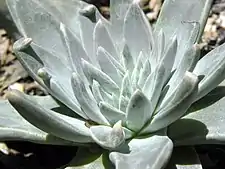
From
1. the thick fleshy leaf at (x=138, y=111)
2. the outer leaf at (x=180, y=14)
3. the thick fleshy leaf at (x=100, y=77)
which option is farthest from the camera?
the outer leaf at (x=180, y=14)

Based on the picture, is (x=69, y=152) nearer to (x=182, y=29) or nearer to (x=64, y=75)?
(x=64, y=75)

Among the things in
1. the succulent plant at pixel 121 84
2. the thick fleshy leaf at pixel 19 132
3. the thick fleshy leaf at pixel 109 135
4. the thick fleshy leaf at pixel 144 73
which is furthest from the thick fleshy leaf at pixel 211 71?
the thick fleshy leaf at pixel 19 132

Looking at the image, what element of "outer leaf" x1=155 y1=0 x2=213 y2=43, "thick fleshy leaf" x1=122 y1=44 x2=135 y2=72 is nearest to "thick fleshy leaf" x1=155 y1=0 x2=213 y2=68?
"outer leaf" x1=155 y1=0 x2=213 y2=43

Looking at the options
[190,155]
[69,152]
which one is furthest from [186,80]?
[69,152]

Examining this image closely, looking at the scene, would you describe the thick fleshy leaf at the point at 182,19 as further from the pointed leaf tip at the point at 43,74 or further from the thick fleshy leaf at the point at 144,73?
the pointed leaf tip at the point at 43,74

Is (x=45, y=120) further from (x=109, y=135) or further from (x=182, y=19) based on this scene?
(x=182, y=19)

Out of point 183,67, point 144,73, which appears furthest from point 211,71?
point 144,73

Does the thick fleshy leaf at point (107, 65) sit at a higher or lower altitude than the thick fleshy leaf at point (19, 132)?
higher
